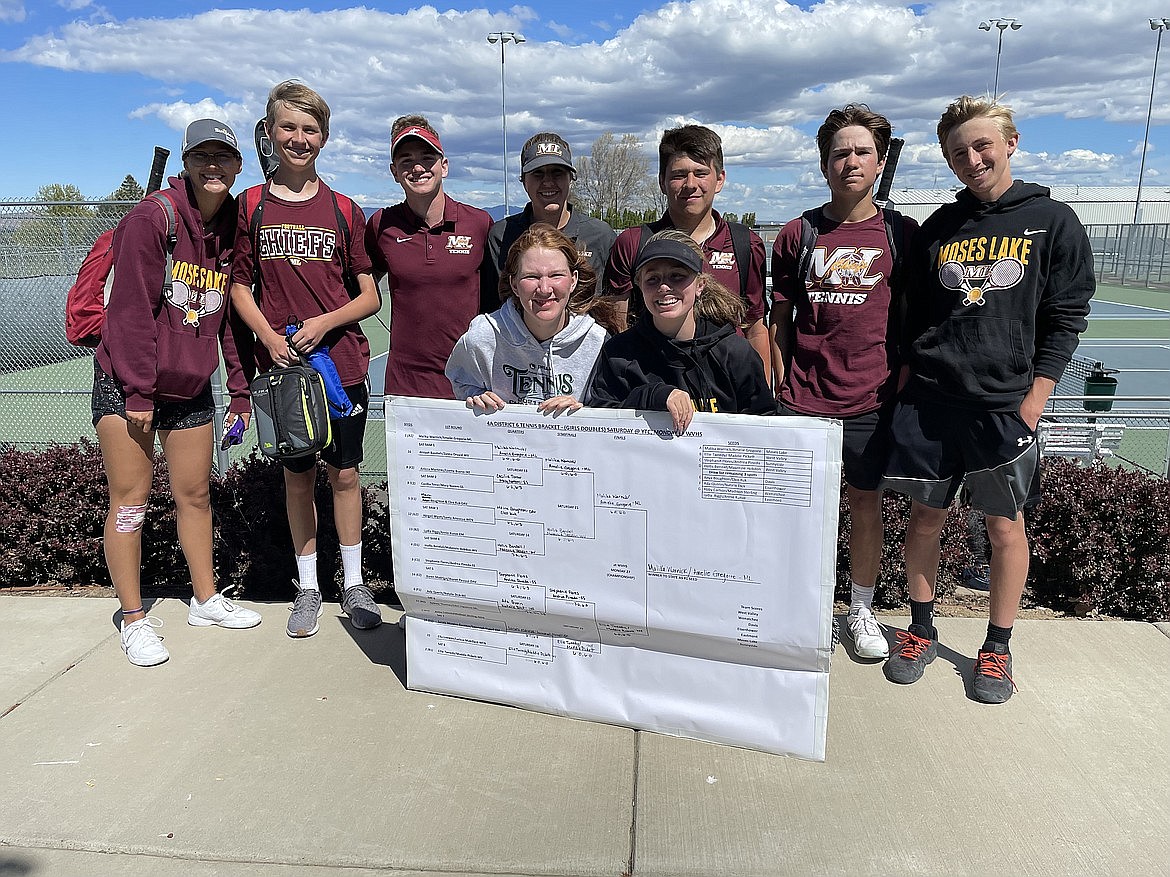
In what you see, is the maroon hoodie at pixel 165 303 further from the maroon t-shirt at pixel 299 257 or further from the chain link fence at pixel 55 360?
the chain link fence at pixel 55 360

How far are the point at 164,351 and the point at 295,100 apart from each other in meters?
1.20

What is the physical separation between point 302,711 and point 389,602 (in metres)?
1.36

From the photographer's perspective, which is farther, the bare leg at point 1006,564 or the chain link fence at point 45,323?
the chain link fence at point 45,323

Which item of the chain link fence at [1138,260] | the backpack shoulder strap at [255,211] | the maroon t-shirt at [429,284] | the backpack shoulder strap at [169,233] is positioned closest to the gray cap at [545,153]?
the maroon t-shirt at [429,284]

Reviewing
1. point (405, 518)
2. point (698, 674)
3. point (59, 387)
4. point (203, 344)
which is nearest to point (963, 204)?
point (698, 674)

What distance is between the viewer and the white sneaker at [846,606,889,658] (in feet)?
12.3

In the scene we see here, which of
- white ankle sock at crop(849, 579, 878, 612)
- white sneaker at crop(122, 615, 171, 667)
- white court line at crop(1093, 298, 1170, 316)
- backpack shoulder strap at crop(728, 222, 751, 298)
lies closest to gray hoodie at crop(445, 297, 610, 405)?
backpack shoulder strap at crop(728, 222, 751, 298)

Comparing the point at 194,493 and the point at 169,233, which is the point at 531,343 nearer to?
the point at 169,233

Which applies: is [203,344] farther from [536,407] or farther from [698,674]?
[698,674]

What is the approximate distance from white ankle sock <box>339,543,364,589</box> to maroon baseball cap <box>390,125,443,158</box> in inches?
73.2

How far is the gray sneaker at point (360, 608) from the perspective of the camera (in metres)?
4.14

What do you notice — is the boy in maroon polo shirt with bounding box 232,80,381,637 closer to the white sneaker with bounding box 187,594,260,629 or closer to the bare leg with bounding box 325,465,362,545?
the bare leg with bounding box 325,465,362,545

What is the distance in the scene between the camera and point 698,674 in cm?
310

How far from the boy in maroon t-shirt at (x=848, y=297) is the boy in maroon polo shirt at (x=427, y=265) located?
1.34 m
